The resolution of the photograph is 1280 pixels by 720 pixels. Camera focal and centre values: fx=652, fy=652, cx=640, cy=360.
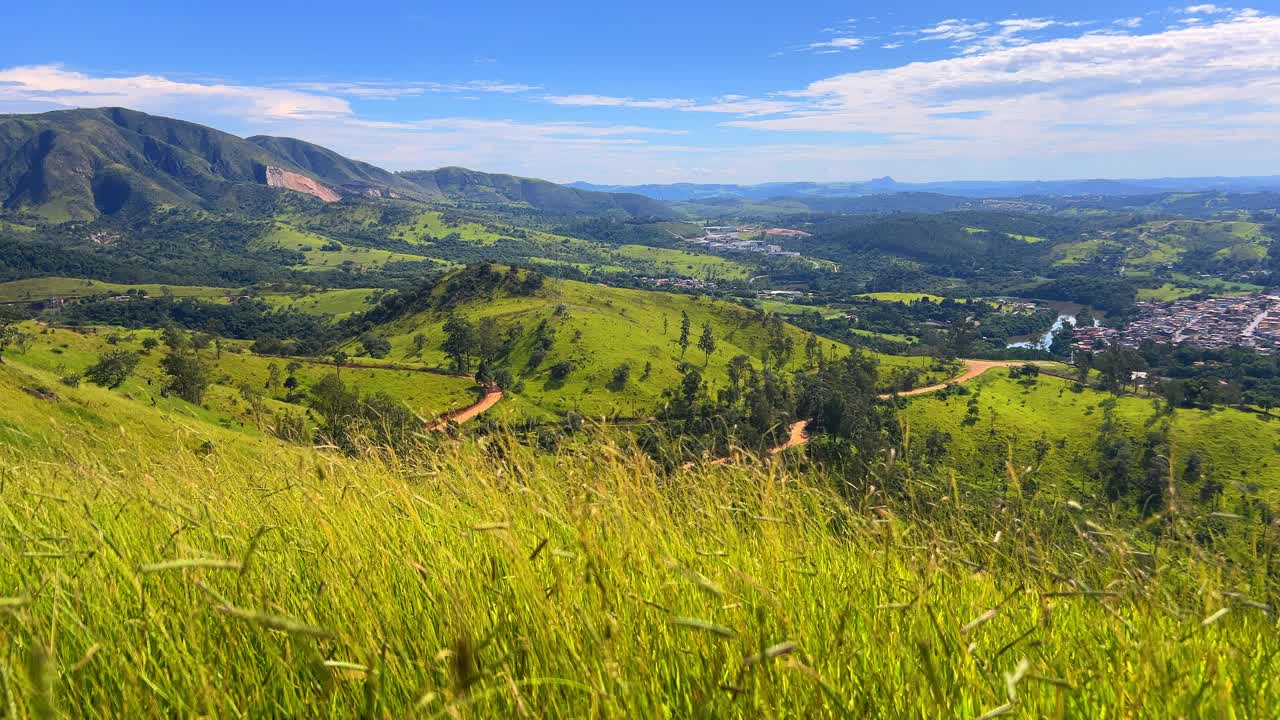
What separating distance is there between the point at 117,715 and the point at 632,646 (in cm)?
168

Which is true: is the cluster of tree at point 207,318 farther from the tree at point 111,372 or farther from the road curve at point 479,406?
the tree at point 111,372

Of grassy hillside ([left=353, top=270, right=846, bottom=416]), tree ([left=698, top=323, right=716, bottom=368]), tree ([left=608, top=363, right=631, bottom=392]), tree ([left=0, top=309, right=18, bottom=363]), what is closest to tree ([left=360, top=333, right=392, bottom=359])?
grassy hillside ([left=353, top=270, right=846, bottom=416])

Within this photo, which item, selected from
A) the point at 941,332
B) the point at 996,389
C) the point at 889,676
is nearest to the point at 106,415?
the point at 889,676

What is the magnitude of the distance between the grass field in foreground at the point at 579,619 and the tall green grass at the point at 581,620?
0.06ft

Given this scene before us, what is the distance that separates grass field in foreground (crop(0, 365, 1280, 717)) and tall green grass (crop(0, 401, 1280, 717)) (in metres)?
0.02

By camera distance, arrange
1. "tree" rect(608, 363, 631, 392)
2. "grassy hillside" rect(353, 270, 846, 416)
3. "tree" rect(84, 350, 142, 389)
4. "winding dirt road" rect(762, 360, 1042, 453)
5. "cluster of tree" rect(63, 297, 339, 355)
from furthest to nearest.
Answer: "cluster of tree" rect(63, 297, 339, 355)
"tree" rect(608, 363, 631, 392)
"grassy hillside" rect(353, 270, 846, 416)
"winding dirt road" rect(762, 360, 1042, 453)
"tree" rect(84, 350, 142, 389)

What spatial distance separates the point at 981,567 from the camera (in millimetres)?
3689

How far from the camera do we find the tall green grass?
2033 mm

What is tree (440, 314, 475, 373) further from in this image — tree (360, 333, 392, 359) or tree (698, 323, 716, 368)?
tree (698, 323, 716, 368)

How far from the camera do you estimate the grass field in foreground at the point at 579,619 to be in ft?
6.68

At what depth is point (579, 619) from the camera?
239cm

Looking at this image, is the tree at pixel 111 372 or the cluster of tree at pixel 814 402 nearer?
the tree at pixel 111 372

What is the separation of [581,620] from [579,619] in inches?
1.6

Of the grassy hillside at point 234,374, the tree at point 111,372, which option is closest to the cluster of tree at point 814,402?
the grassy hillside at point 234,374
